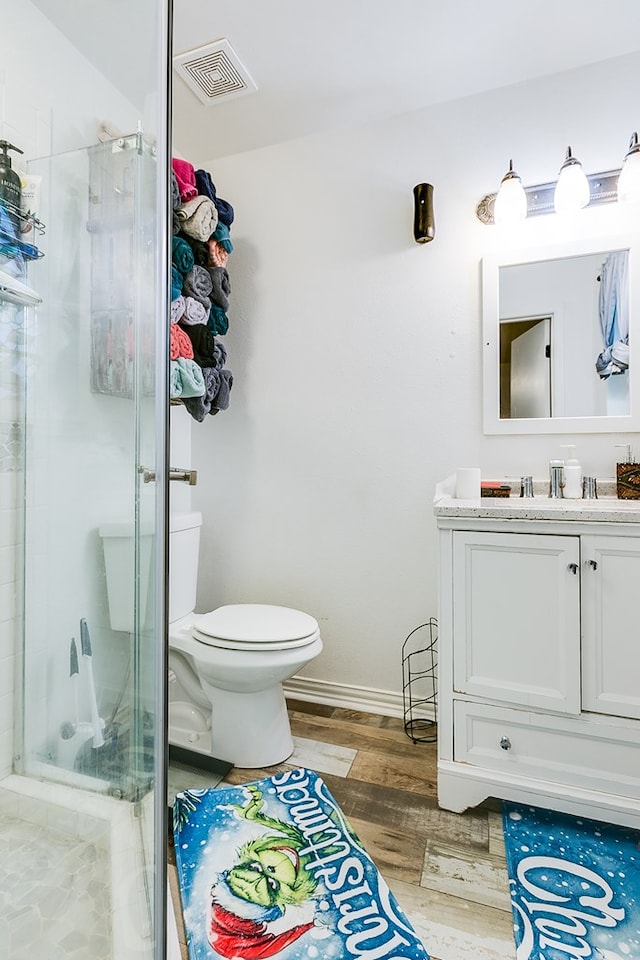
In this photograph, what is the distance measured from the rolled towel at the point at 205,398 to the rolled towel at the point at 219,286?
0.26m

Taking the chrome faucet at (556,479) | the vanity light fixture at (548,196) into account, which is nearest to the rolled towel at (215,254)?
the vanity light fixture at (548,196)

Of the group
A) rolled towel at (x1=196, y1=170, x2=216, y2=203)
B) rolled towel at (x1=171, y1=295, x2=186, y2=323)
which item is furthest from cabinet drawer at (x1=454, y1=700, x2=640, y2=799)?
rolled towel at (x1=196, y1=170, x2=216, y2=203)

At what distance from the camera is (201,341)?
187cm

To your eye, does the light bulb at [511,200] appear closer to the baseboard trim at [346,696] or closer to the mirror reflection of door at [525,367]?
the mirror reflection of door at [525,367]

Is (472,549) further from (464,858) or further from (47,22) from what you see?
(47,22)

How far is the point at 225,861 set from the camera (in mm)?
1188

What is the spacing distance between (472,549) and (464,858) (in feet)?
2.41

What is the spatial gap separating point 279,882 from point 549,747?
72cm

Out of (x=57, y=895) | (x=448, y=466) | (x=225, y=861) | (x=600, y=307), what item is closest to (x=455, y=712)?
(x=225, y=861)

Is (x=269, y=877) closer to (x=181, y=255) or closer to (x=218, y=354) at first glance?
(x=218, y=354)

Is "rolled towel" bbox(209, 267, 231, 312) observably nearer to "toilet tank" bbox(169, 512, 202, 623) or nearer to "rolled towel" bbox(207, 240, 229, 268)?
"rolled towel" bbox(207, 240, 229, 268)

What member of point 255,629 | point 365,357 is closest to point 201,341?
point 365,357

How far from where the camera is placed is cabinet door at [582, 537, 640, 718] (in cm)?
123

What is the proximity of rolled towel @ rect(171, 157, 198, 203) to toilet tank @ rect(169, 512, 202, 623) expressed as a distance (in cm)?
111
